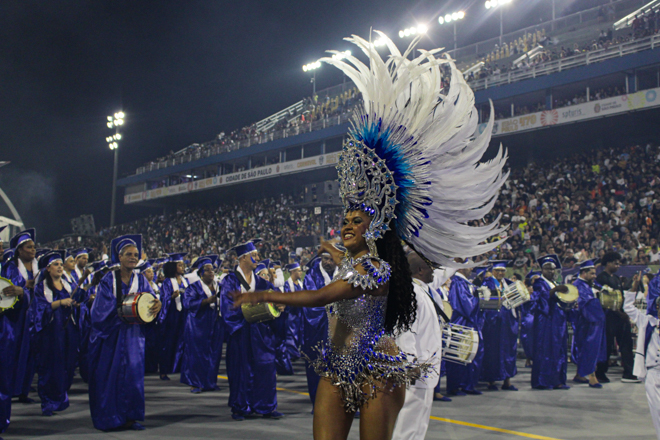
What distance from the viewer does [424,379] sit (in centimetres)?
386

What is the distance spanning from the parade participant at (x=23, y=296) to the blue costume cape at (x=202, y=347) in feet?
7.47

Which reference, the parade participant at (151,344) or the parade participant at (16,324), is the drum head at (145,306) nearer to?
the parade participant at (16,324)

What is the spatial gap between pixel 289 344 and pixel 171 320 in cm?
231

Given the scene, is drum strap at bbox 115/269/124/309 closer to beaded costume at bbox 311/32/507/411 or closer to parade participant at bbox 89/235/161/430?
parade participant at bbox 89/235/161/430

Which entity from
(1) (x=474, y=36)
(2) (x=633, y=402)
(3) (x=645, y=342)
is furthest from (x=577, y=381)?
(1) (x=474, y=36)

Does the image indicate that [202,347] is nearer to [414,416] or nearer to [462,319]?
[462,319]

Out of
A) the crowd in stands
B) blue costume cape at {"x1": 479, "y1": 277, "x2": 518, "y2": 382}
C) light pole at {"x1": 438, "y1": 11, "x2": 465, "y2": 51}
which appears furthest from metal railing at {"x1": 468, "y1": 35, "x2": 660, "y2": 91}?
blue costume cape at {"x1": 479, "y1": 277, "x2": 518, "y2": 382}

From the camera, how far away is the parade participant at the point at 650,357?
485 cm

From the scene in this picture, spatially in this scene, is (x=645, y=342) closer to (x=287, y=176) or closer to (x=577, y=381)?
(x=577, y=381)

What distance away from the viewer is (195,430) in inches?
237

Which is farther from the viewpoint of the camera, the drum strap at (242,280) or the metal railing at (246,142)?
the metal railing at (246,142)

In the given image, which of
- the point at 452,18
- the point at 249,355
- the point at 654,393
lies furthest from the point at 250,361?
the point at 452,18

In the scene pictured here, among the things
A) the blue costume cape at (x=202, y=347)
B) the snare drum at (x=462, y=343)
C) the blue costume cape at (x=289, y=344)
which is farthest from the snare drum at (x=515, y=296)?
the blue costume cape at (x=202, y=347)

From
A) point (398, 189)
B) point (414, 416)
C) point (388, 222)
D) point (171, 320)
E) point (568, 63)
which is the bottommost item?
point (414, 416)
